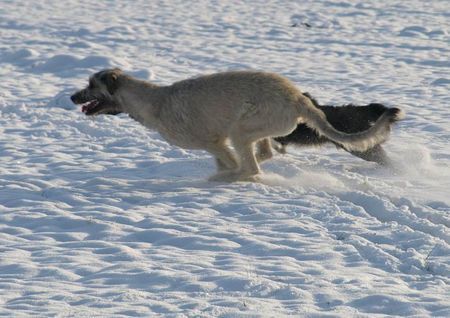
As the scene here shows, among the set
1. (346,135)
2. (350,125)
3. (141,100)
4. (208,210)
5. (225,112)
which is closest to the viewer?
(208,210)

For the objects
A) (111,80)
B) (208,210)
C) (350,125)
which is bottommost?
(208,210)

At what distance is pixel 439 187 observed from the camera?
8.51 m

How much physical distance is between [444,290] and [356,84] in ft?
30.1

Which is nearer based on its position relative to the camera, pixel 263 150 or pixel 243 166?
pixel 243 166

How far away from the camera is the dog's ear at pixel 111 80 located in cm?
915

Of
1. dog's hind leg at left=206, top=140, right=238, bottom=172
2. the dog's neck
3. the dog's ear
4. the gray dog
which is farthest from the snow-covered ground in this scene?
the dog's ear

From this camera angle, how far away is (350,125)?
942cm

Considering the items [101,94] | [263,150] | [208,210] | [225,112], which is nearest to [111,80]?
[101,94]

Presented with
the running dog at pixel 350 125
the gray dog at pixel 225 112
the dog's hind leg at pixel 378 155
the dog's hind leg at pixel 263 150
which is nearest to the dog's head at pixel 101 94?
the gray dog at pixel 225 112

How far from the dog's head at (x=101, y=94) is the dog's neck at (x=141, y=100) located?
0.23ft

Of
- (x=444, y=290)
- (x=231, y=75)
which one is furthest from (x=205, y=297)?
(x=231, y=75)

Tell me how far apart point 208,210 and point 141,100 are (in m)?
1.78

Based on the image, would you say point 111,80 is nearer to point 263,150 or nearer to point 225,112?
point 225,112

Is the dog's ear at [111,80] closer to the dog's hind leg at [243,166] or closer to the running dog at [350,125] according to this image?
the dog's hind leg at [243,166]
